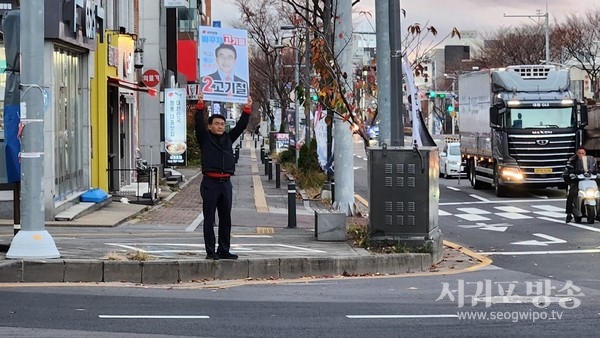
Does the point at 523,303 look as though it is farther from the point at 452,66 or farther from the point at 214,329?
the point at 452,66

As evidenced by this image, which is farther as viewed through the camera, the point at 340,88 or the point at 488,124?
the point at 488,124

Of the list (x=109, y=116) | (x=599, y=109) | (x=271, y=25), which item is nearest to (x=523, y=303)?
(x=109, y=116)

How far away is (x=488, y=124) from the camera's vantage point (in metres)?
35.9

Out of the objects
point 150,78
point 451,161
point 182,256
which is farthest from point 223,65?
point 451,161

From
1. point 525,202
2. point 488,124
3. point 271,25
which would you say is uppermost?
point 271,25

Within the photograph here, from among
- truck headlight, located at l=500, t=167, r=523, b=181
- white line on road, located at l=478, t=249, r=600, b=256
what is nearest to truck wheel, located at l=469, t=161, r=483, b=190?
truck headlight, located at l=500, t=167, r=523, b=181

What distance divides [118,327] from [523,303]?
4.26m

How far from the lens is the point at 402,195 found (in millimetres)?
15836

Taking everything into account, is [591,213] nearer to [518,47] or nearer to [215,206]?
[215,206]

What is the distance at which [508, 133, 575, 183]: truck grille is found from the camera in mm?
33719

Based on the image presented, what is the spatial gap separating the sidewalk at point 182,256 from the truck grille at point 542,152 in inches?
507

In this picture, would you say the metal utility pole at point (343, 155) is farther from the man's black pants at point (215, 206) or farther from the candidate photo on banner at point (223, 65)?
the man's black pants at point (215, 206)

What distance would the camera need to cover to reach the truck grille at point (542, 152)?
33.7 m

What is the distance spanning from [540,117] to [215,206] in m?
22.6
